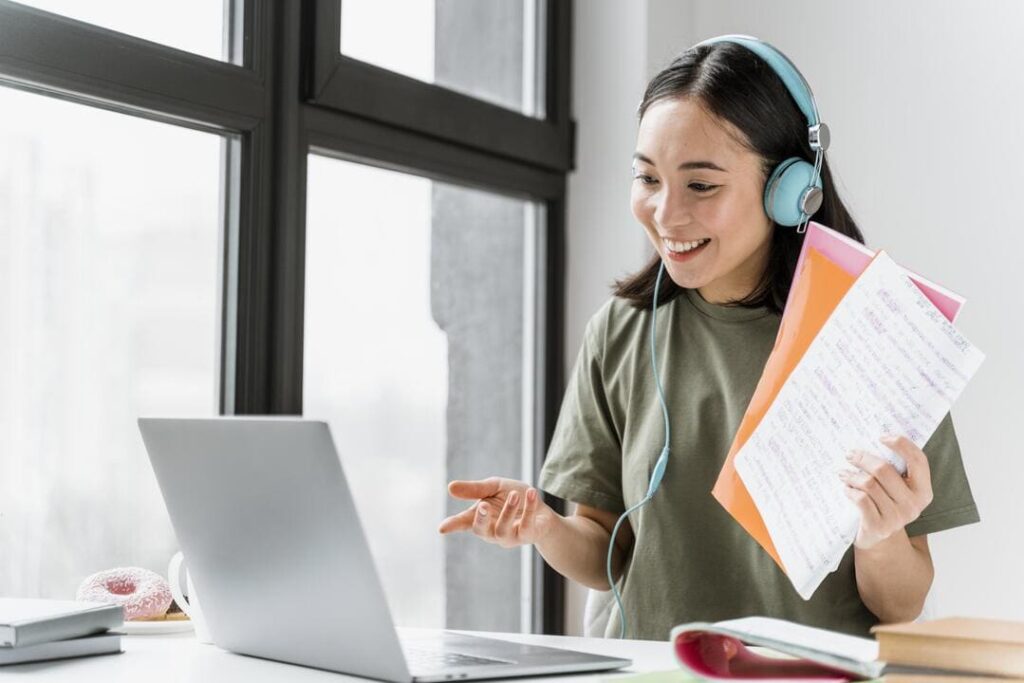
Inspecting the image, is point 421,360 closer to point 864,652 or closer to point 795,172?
point 795,172

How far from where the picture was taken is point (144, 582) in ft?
5.02

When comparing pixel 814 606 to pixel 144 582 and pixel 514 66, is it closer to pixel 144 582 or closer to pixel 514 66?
pixel 144 582

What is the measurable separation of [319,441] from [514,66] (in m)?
1.54

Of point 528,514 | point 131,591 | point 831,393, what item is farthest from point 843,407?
point 131,591

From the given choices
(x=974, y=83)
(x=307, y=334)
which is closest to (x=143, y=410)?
(x=307, y=334)

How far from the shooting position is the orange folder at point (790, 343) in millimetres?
1182

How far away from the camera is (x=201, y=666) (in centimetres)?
113

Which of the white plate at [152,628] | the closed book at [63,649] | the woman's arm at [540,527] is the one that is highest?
the woman's arm at [540,527]

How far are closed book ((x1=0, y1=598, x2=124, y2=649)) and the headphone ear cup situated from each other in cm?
86

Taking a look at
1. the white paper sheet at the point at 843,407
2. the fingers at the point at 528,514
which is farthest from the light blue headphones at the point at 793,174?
the white paper sheet at the point at 843,407

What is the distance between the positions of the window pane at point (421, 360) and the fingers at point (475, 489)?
558 millimetres

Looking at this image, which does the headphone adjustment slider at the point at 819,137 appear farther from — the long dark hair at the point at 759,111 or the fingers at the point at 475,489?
the fingers at the point at 475,489

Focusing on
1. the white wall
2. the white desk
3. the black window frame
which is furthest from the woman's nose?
the white wall

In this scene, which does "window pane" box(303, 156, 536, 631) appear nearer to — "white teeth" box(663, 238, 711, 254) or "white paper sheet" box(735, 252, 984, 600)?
"white teeth" box(663, 238, 711, 254)
